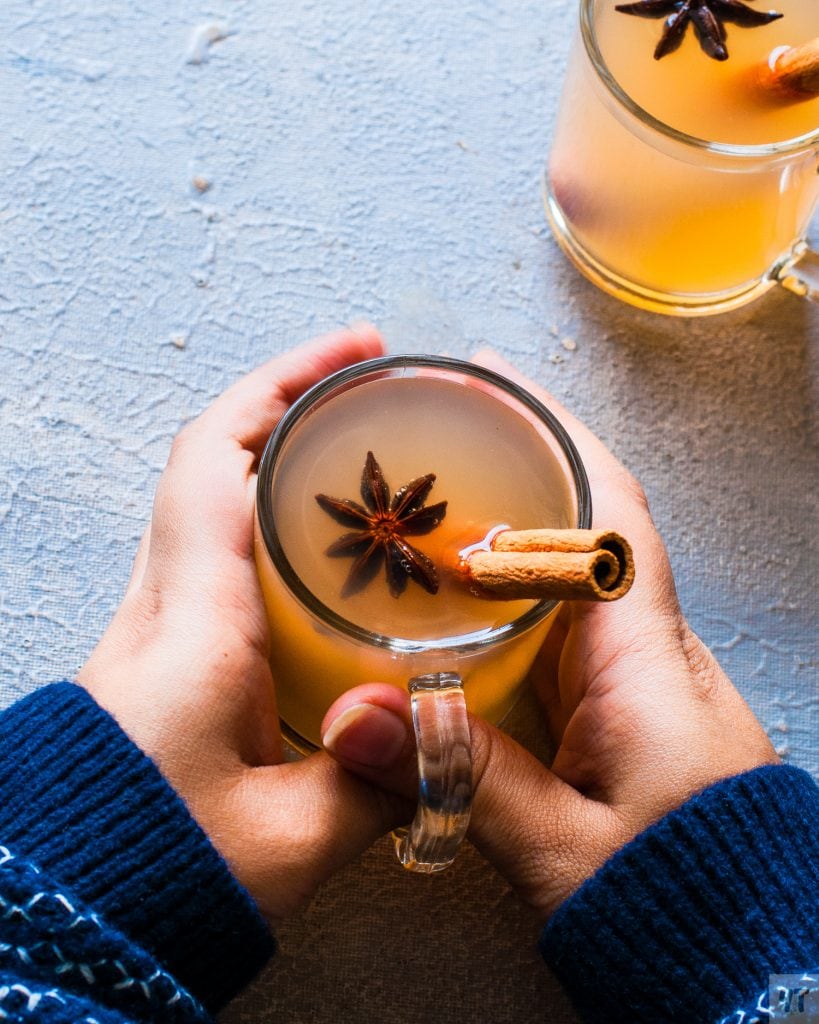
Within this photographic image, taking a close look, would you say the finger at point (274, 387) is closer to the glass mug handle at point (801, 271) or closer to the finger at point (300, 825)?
the finger at point (300, 825)

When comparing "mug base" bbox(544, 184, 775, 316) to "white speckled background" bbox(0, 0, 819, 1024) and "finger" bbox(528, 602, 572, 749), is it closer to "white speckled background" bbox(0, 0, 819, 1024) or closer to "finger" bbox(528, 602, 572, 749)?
"white speckled background" bbox(0, 0, 819, 1024)

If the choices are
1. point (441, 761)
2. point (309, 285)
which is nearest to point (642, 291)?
point (309, 285)

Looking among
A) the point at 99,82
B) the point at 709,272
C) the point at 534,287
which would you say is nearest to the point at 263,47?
the point at 99,82

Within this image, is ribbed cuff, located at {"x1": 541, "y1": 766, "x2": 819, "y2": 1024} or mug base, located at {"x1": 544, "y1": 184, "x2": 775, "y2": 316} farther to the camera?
mug base, located at {"x1": 544, "y1": 184, "x2": 775, "y2": 316}

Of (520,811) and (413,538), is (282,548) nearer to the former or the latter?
(413,538)

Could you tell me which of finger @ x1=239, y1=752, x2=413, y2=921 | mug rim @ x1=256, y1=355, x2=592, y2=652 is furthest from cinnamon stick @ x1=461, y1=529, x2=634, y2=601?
finger @ x1=239, y1=752, x2=413, y2=921

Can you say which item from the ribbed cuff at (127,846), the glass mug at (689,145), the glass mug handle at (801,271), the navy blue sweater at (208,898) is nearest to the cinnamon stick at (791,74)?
the glass mug at (689,145)
